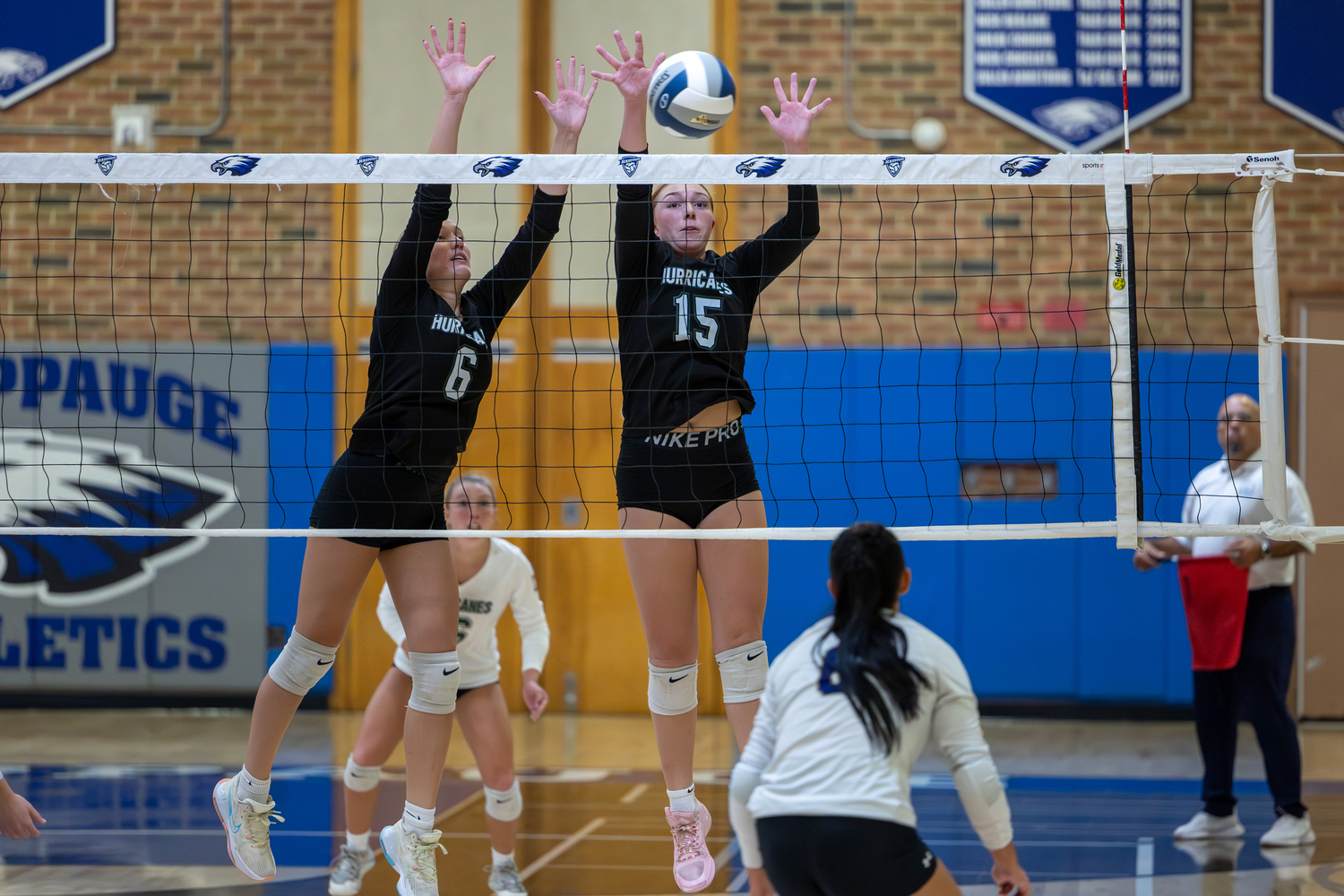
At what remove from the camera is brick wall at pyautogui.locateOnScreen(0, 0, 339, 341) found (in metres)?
8.35

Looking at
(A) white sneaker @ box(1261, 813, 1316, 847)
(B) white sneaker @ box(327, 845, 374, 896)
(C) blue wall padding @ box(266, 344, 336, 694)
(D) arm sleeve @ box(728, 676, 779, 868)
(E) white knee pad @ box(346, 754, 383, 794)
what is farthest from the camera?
(C) blue wall padding @ box(266, 344, 336, 694)

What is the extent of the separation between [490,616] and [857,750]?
2621mm

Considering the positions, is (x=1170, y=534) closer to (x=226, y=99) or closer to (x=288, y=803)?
(x=288, y=803)

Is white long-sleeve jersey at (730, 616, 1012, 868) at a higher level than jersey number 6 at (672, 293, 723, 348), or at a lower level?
lower

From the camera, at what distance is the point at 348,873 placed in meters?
4.60

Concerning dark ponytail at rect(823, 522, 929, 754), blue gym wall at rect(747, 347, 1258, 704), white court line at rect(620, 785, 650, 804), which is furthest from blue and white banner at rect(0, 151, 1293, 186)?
blue gym wall at rect(747, 347, 1258, 704)

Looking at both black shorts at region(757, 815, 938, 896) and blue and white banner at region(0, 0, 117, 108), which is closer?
black shorts at region(757, 815, 938, 896)

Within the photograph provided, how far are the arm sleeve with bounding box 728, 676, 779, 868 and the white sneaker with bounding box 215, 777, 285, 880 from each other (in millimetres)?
1652

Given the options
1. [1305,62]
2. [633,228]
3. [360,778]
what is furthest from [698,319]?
[1305,62]

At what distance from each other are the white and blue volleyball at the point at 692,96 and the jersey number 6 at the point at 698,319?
62 centimetres

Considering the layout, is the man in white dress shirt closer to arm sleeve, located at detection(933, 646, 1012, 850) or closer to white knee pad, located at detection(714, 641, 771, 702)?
white knee pad, located at detection(714, 641, 771, 702)

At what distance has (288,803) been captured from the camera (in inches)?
235

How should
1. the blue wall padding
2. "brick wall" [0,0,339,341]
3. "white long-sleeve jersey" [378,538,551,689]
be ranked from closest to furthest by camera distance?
"white long-sleeve jersey" [378,538,551,689] < the blue wall padding < "brick wall" [0,0,339,341]

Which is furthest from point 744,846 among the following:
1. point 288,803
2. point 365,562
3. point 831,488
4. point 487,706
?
point 831,488
